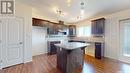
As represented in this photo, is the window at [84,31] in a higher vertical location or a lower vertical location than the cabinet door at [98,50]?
higher

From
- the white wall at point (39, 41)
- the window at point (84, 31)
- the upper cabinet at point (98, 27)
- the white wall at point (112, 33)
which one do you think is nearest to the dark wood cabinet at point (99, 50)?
the white wall at point (112, 33)

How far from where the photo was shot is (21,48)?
4520mm

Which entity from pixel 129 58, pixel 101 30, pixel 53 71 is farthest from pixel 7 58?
pixel 129 58

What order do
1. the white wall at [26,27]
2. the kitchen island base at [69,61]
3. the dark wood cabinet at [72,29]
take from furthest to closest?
the dark wood cabinet at [72,29]
the white wall at [26,27]
the kitchen island base at [69,61]

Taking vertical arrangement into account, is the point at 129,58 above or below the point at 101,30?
below

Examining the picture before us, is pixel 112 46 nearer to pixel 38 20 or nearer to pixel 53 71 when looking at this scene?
pixel 53 71

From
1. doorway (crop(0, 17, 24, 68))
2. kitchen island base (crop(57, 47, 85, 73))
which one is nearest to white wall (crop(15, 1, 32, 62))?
doorway (crop(0, 17, 24, 68))

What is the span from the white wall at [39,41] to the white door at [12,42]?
1.83 m

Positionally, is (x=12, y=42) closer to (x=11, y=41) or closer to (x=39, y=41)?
(x=11, y=41)

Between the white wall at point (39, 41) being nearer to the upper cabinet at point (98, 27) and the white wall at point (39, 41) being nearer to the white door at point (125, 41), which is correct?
the upper cabinet at point (98, 27)

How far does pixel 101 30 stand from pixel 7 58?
16.1ft

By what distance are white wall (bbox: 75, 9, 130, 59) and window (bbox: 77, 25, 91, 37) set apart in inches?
61.6

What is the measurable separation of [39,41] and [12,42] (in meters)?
2.54

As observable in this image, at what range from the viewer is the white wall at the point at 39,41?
20.9ft
